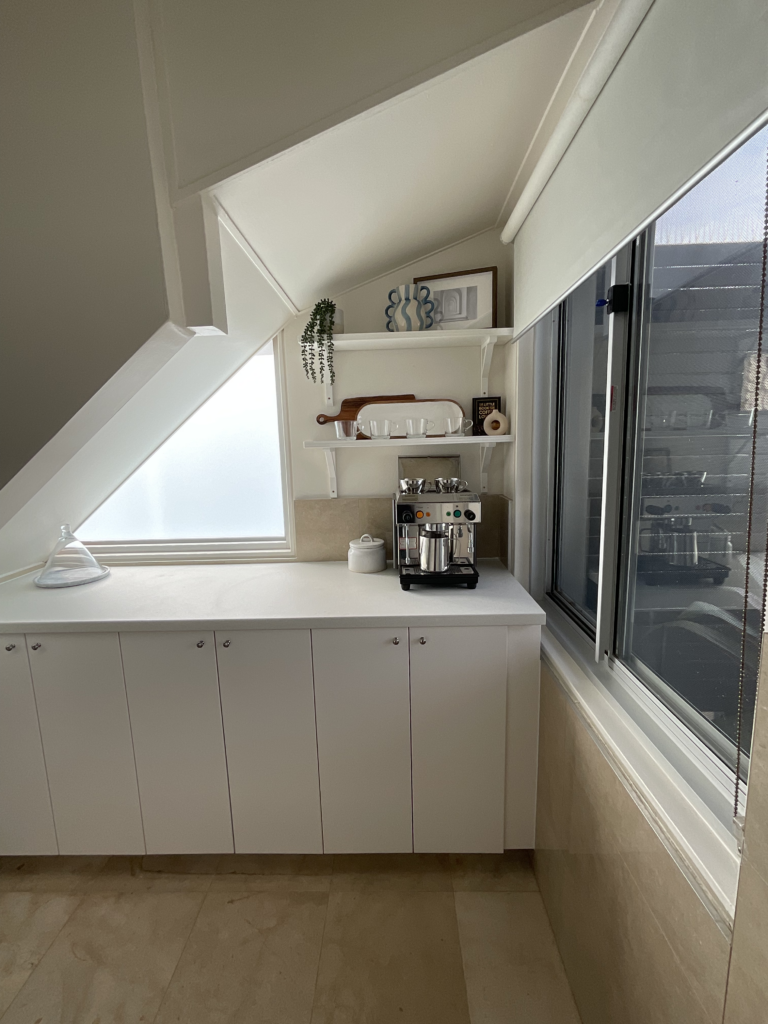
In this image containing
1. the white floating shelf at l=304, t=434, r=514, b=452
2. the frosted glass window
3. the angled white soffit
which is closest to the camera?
the angled white soffit

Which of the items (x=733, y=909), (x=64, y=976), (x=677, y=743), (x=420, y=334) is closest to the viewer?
(x=733, y=909)

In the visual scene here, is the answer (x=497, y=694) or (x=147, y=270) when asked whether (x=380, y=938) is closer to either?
(x=497, y=694)

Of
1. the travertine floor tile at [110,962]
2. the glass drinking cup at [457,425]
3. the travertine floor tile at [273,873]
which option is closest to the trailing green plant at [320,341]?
the glass drinking cup at [457,425]

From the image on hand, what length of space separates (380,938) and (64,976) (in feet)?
3.03

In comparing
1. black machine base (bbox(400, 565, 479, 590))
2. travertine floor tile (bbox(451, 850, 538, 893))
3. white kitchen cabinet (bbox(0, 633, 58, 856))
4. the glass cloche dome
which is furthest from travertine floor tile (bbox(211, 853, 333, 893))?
the glass cloche dome

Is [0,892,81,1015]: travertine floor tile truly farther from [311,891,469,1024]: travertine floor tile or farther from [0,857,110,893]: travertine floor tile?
[311,891,469,1024]: travertine floor tile

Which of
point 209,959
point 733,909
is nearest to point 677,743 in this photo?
point 733,909

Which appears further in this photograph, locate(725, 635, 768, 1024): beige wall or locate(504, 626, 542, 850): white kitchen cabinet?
locate(504, 626, 542, 850): white kitchen cabinet

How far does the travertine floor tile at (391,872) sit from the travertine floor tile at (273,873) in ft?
0.17

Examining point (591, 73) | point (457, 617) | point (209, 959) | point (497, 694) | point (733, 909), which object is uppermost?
point (591, 73)

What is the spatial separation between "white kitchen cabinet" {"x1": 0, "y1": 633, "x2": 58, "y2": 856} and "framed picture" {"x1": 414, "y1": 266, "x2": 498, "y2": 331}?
1881 millimetres

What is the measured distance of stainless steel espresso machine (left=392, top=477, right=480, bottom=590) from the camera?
68.8 inches

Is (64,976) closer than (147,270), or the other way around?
(147,270)

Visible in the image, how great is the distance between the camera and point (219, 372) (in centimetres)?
196
